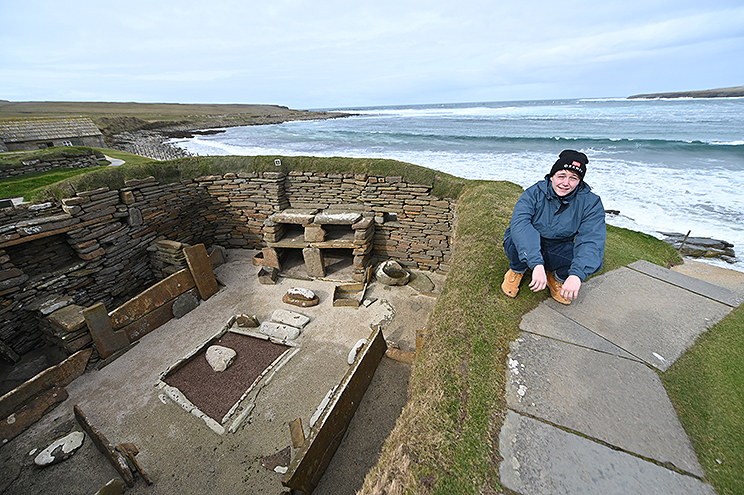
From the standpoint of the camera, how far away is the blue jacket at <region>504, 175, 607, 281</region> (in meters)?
2.82

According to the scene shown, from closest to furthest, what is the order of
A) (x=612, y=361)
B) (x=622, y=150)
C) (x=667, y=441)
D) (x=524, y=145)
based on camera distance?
1. (x=667, y=441)
2. (x=612, y=361)
3. (x=622, y=150)
4. (x=524, y=145)

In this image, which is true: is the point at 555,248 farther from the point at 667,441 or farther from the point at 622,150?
the point at 622,150

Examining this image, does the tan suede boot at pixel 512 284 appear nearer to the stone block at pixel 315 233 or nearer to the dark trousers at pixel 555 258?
the dark trousers at pixel 555 258

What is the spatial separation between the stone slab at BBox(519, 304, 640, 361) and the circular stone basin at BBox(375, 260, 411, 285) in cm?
473

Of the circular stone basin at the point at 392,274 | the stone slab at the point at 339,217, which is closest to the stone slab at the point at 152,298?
the stone slab at the point at 339,217

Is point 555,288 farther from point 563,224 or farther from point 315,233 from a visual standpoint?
point 315,233

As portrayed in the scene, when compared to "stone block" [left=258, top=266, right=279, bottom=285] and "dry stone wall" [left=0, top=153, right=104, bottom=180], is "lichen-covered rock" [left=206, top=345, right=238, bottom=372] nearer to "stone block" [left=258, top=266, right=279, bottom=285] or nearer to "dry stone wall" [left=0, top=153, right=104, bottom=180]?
"stone block" [left=258, top=266, right=279, bottom=285]

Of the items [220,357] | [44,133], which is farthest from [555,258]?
[44,133]

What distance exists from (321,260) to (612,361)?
21.9 feet

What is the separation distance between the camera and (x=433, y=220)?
8.30 m

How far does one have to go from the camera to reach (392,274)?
310 inches

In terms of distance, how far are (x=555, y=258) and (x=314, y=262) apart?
6.15 metres

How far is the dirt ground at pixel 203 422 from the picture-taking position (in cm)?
351

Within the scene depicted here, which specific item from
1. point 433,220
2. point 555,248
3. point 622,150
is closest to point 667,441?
point 555,248
